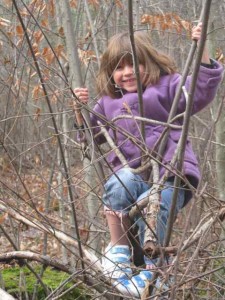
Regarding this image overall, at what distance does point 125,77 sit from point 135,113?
0.20m

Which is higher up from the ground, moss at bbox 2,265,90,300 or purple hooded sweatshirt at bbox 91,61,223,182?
purple hooded sweatshirt at bbox 91,61,223,182

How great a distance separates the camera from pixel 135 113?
114 inches

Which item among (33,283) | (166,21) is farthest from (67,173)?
(166,21)

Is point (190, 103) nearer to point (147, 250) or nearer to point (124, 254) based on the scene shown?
point (147, 250)

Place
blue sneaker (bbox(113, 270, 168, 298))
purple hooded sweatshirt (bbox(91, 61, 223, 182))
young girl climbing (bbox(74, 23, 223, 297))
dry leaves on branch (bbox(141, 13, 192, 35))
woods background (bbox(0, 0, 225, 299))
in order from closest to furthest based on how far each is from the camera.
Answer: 1. woods background (bbox(0, 0, 225, 299))
2. blue sneaker (bbox(113, 270, 168, 298))
3. young girl climbing (bbox(74, 23, 223, 297))
4. purple hooded sweatshirt (bbox(91, 61, 223, 182))
5. dry leaves on branch (bbox(141, 13, 192, 35))

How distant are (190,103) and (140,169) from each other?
787mm

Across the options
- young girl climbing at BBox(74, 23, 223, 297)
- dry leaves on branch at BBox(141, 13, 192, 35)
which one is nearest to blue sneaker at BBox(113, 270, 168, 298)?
young girl climbing at BBox(74, 23, 223, 297)

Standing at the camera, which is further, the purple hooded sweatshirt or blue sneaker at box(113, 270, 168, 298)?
the purple hooded sweatshirt

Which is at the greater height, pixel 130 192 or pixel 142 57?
pixel 142 57

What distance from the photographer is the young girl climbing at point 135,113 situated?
2547 millimetres

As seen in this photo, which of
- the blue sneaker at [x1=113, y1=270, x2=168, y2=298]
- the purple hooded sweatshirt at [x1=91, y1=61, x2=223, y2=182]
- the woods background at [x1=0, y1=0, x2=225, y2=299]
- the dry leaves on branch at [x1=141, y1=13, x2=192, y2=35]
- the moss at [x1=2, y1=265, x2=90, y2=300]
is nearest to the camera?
the woods background at [x1=0, y1=0, x2=225, y2=299]

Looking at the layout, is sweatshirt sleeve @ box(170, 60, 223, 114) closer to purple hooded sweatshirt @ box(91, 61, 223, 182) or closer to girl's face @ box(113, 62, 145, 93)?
purple hooded sweatshirt @ box(91, 61, 223, 182)

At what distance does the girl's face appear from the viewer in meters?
2.93

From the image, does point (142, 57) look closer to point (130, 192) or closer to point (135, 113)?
point (135, 113)
